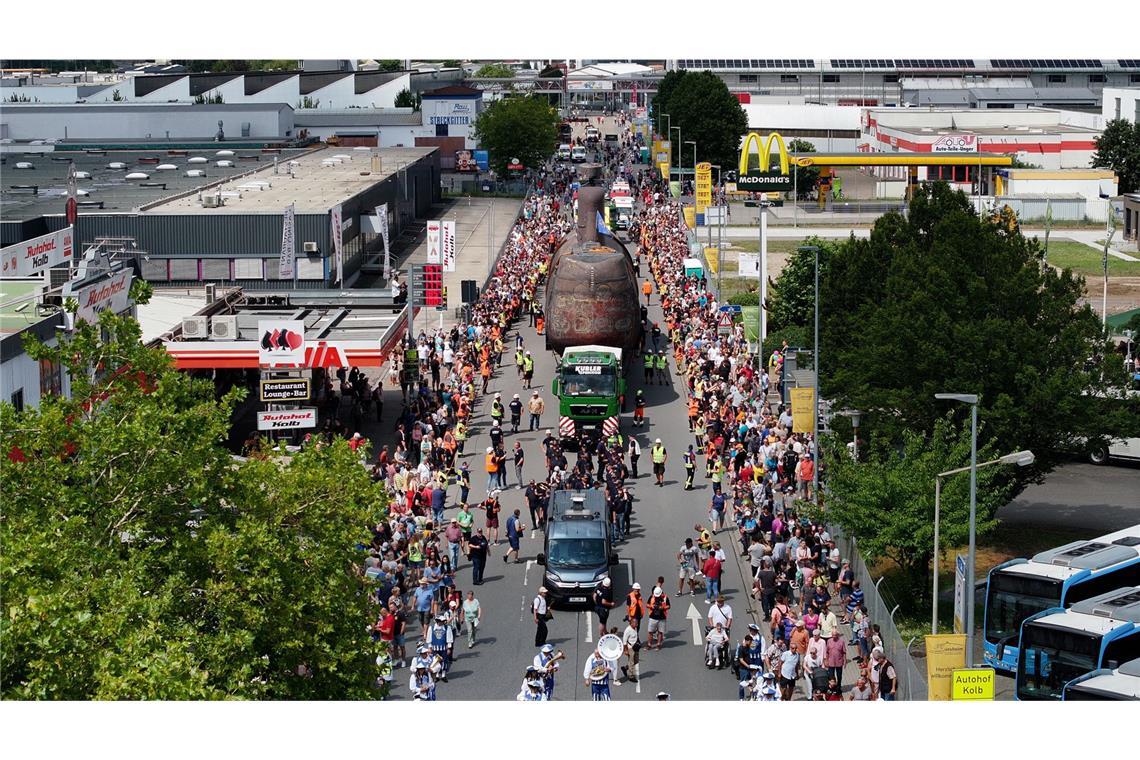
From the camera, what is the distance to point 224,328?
161 ft

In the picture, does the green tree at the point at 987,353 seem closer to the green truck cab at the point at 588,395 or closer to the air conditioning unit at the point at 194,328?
the green truck cab at the point at 588,395

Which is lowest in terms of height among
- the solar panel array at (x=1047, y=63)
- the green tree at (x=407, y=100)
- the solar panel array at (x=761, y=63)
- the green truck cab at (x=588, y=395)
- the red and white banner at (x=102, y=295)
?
the green truck cab at (x=588, y=395)

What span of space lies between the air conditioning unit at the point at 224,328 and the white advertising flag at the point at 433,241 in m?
19.6

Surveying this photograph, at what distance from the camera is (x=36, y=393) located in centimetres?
3928

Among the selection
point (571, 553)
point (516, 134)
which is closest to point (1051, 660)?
point (571, 553)

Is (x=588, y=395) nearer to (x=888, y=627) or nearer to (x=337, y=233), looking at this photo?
(x=888, y=627)

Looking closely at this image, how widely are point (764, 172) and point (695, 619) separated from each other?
84.9 meters

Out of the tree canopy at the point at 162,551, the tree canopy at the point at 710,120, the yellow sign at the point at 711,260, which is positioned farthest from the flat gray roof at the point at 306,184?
the tree canopy at the point at 162,551

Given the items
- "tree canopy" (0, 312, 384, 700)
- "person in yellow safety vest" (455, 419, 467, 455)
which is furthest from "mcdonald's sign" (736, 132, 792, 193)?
"tree canopy" (0, 312, 384, 700)

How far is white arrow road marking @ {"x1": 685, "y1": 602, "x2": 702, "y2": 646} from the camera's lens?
114 ft

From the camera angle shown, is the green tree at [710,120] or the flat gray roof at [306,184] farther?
the green tree at [710,120]

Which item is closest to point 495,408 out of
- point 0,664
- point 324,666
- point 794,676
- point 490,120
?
point 794,676

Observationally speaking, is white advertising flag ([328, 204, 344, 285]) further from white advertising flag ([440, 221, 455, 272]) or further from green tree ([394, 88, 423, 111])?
green tree ([394, 88, 423, 111])

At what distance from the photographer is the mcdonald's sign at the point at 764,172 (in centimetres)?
11669
